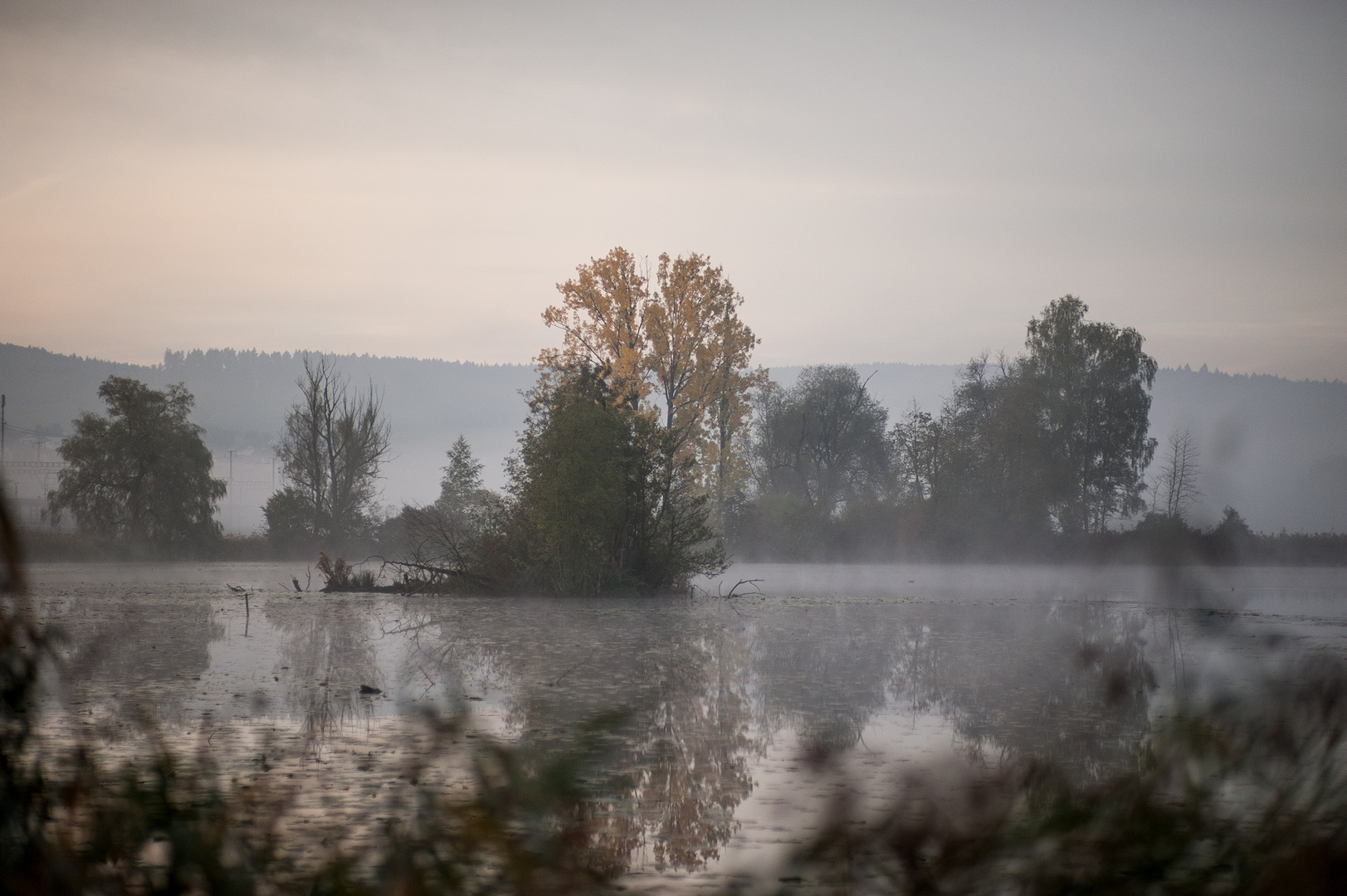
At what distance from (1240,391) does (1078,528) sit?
267 ft

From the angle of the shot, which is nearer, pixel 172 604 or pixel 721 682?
pixel 721 682

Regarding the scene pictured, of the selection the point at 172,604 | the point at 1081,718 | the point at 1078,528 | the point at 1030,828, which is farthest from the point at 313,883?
the point at 1078,528

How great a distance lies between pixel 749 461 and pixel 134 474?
92.6ft

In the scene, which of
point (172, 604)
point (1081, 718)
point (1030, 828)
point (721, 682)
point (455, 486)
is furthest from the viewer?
point (455, 486)

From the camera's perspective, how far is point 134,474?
3838cm

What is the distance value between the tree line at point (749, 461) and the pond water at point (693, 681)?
675 centimetres

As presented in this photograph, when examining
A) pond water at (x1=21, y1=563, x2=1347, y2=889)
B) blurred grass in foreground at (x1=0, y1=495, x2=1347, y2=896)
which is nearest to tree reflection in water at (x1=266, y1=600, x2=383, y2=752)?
pond water at (x1=21, y1=563, x2=1347, y2=889)

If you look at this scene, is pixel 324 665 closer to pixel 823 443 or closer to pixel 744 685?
pixel 744 685

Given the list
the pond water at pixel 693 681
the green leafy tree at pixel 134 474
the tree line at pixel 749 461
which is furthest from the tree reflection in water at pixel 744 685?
the green leafy tree at pixel 134 474

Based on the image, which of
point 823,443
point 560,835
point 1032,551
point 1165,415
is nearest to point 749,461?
point 823,443

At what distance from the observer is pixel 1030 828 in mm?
1619

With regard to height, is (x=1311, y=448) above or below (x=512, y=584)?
above

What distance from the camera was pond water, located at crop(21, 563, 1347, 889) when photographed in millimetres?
5098

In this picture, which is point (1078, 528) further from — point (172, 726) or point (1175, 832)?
point (1175, 832)
